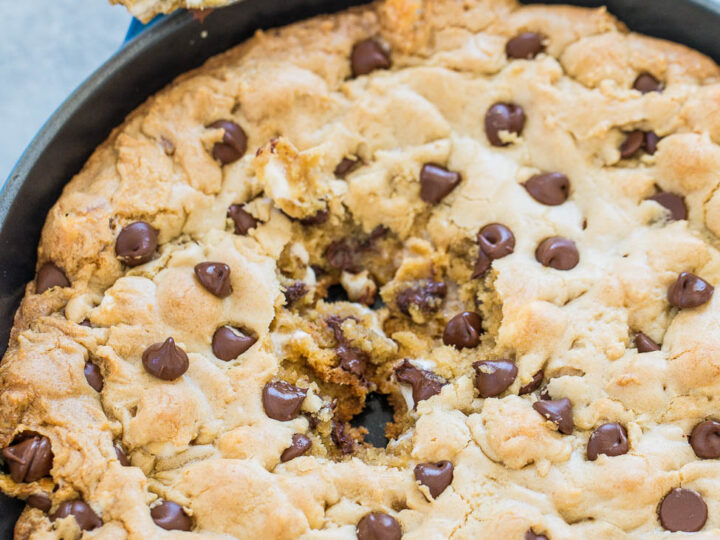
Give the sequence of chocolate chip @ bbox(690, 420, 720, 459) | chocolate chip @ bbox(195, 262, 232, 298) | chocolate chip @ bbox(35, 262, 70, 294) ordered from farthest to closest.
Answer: chocolate chip @ bbox(35, 262, 70, 294), chocolate chip @ bbox(195, 262, 232, 298), chocolate chip @ bbox(690, 420, 720, 459)

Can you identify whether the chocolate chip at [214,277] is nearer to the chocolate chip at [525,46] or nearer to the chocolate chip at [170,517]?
the chocolate chip at [170,517]

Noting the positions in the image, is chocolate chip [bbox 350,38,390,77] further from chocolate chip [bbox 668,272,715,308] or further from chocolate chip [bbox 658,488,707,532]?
chocolate chip [bbox 658,488,707,532]

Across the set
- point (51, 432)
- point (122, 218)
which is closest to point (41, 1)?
point (122, 218)

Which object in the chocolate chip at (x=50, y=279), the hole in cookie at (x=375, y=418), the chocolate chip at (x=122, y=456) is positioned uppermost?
the chocolate chip at (x=50, y=279)

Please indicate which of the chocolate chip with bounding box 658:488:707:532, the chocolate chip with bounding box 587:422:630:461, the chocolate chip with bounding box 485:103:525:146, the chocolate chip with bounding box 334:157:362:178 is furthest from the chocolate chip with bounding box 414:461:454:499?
the chocolate chip with bounding box 485:103:525:146

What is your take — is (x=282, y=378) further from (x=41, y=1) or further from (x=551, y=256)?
(x=41, y=1)

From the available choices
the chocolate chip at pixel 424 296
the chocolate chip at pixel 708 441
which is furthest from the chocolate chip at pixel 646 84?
the chocolate chip at pixel 708 441
